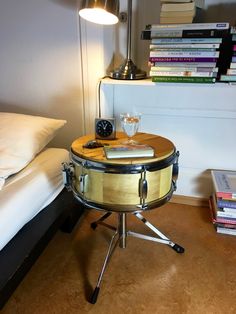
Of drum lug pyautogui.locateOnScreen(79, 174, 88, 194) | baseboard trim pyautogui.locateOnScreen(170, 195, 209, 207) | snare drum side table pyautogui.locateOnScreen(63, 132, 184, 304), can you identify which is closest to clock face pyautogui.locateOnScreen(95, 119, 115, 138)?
snare drum side table pyautogui.locateOnScreen(63, 132, 184, 304)

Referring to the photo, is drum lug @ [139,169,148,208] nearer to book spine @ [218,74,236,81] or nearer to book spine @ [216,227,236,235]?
book spine @ [218,74,236,81]

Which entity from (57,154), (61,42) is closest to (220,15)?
(61,42)

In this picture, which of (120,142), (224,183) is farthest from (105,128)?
(224,183)

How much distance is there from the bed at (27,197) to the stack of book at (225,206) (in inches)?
33.8

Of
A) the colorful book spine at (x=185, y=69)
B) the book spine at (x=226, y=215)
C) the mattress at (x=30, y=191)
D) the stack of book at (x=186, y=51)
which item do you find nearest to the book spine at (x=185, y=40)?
the stack of book at (x=186, y=51)

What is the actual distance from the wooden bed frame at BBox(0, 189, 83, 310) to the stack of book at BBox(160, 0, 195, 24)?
1.09m

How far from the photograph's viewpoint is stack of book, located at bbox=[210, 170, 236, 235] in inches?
60.0

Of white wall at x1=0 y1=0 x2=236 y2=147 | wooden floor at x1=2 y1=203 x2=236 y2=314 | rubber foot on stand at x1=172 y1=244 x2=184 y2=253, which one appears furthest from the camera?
white wall at x1=0 y1=0 x2=236 y2=147

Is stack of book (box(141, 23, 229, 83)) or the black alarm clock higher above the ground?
stack of book (box(141, 23, 229, 83))

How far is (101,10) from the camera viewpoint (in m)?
1.21

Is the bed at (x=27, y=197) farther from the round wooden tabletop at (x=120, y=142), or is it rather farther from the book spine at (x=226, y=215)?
the book spine at (x=226, y=215)

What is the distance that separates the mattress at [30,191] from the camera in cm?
104

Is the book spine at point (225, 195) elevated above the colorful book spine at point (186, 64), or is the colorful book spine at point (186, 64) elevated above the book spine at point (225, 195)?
the colorful book spine at point (186, 64)

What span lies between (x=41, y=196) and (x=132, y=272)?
0.59 meters
